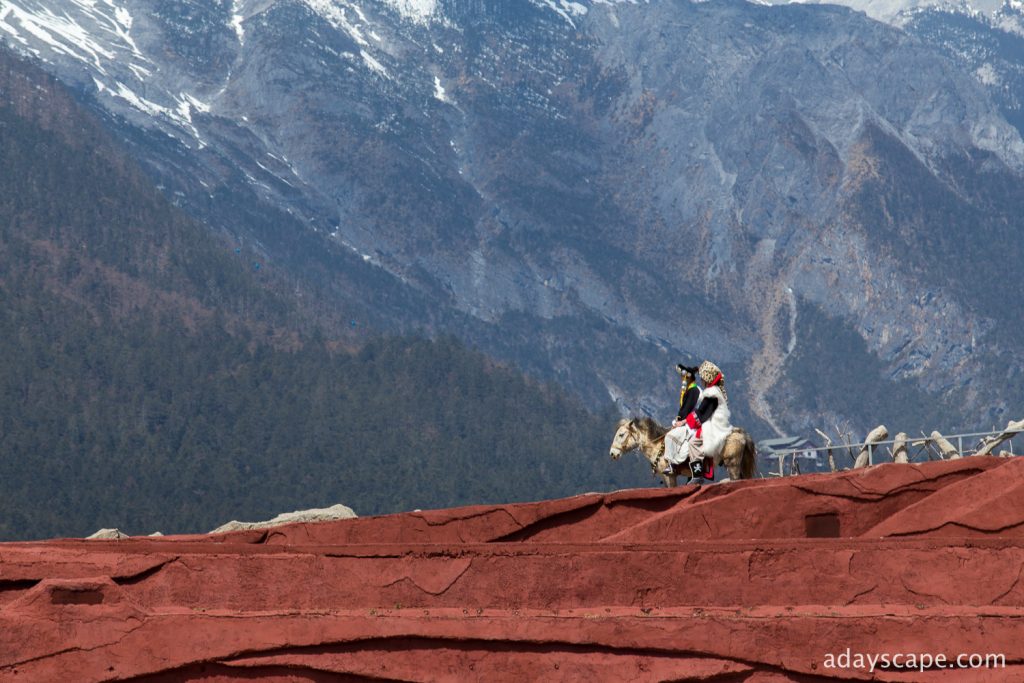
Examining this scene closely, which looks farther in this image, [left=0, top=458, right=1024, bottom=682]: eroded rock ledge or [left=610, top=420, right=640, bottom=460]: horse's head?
[left=610, top=420, right=640, bottom=460]: horse's head

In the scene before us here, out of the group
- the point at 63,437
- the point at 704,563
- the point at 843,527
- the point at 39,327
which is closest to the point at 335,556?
the point at 704,563

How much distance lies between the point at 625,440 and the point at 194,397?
14488cm

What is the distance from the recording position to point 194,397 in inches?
6688

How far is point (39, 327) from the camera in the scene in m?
168

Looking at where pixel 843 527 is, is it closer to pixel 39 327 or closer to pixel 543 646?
pixel 543 646

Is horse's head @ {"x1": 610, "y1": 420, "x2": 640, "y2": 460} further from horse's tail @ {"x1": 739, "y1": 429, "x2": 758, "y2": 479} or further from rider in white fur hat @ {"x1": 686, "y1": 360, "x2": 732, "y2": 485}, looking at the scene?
horse's tail @ {"x1": 739, "y1": 429, "x2": 758, "y2": 479}

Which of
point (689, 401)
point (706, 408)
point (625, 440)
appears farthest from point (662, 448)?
point (706, 408)

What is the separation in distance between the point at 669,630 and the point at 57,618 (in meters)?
5.52

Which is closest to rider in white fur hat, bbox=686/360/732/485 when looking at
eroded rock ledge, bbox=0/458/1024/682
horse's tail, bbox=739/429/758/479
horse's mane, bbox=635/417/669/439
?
horse's tail, bbox=739/429/758/479

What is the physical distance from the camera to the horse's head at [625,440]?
28219 millimetres

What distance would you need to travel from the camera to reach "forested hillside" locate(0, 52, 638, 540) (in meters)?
151

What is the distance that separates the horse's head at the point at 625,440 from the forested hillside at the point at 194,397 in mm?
112232

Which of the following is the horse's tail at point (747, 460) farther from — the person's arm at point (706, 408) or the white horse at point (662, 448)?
the person's arm at point (706, 408)

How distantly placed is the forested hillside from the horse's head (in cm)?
11223
